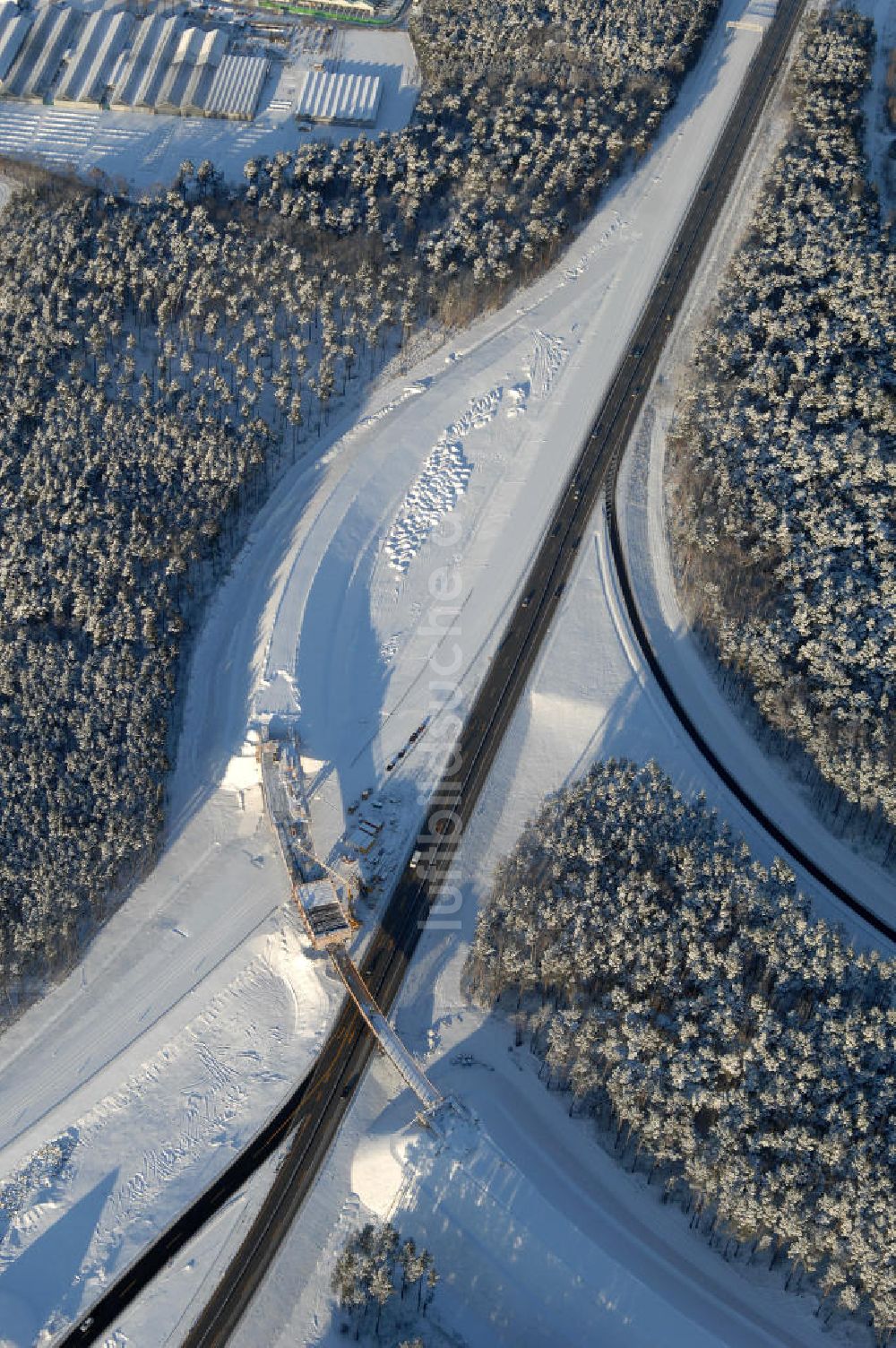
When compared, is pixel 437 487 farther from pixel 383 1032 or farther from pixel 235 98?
pixel 235 98

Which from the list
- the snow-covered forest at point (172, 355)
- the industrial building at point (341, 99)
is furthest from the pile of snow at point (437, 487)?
the industrial building at point (341, 99)

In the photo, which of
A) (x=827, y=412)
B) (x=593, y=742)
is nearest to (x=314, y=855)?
(x=593, y=742)

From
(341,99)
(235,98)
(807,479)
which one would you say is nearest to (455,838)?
(807,479)

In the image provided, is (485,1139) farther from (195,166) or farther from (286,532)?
(195,166)

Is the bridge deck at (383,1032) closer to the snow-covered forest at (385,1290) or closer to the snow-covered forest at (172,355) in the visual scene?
the snow-covered forest at (385,1290)

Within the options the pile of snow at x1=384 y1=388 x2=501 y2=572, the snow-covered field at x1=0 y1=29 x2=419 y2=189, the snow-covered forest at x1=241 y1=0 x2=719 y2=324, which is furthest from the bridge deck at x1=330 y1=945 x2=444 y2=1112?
the snow-covered field at x1=0 y1=29 x2=419 y2=189

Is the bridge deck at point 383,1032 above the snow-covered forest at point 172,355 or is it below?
below
